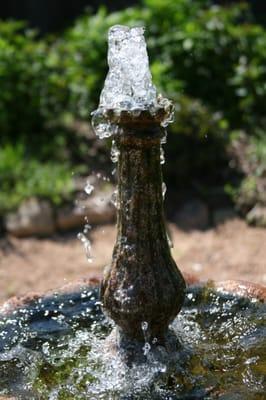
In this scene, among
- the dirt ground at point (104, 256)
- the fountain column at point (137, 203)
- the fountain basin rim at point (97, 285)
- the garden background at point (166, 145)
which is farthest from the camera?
the garden background at point (166, 145)

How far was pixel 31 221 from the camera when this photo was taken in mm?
6074

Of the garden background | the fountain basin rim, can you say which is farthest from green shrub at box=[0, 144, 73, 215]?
the fountain basin rim

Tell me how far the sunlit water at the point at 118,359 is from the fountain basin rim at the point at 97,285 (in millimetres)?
26

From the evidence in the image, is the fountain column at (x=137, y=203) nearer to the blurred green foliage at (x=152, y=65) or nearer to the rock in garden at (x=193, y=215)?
the rock in garden at (x=193, y=215)

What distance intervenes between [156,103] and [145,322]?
A: 2.33 feet

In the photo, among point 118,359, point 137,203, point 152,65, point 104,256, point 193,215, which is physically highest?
point 152,65

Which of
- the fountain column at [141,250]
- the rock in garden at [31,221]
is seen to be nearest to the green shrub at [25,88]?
the rock in garden at [31,221]

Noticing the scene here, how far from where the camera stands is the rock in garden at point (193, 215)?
20.0 ft

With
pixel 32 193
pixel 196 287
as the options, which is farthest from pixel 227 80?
pixel 196 287

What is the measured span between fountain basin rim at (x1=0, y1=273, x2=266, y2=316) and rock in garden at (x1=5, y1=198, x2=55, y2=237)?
2.61 metres

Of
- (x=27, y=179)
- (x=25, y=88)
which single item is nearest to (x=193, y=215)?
(x=27, y=179)

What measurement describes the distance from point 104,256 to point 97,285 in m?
2.22

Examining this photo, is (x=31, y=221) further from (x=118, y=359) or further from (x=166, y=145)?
(x=118, y=359)

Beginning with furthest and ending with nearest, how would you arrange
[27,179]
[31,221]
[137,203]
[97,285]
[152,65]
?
[152,65] → [27,179] → [31,221] → [97,285] → [137,203]
